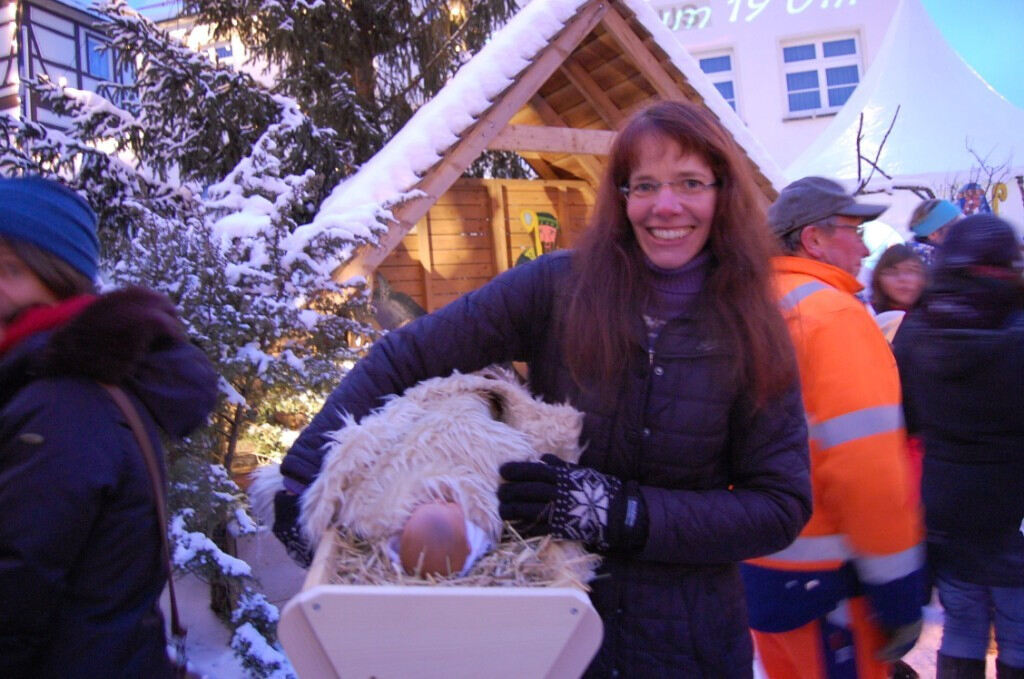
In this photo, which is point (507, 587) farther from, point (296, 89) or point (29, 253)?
point (296, 89)

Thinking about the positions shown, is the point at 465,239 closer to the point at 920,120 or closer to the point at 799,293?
the point at 799,293

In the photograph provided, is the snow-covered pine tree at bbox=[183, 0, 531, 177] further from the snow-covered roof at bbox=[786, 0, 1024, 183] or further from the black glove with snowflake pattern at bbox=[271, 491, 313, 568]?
the black glove with snowflake pattern at bbox=[271, 491, 313, 568]

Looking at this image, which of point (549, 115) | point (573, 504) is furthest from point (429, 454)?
point (549, 115)

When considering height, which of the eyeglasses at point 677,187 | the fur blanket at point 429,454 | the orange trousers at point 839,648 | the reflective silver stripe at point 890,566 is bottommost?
the orange trousers at point 839,648

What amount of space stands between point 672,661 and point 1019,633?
6.17ft

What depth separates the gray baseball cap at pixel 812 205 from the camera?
2.41 meters

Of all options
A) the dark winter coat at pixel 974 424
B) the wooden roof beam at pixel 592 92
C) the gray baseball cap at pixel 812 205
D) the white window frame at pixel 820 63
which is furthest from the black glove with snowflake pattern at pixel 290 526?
the white window frame at pixel 820 63

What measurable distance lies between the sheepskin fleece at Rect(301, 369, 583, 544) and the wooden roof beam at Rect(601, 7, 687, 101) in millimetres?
5543

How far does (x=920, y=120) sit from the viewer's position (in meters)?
12.9

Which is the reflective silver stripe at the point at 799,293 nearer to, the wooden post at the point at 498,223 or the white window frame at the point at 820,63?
the wooden post at the point at 498,223

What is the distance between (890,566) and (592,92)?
6413 mm

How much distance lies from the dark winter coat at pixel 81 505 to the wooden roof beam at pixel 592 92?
6635 mm

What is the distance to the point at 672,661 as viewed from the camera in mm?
1425

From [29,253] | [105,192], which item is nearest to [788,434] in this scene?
[29,253]
